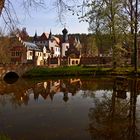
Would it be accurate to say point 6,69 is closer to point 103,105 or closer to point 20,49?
point 20,49

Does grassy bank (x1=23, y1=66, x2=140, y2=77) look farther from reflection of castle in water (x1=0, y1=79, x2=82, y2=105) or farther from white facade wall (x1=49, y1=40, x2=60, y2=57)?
white facade wall (x1=49, y1=40, x2=60, y2=57)

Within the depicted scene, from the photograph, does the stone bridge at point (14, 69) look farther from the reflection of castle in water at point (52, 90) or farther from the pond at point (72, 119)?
the pond at point (72, 119)

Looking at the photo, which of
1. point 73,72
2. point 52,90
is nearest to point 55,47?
point 73,72

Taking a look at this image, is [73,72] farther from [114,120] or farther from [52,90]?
[114,120]

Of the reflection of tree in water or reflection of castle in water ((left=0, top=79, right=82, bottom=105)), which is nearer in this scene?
the reflection of tree in water

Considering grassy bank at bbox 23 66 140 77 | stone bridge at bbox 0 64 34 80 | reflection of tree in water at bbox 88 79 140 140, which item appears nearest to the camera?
reflection of tree in water at bbox 88 79 140 140

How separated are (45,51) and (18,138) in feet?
263

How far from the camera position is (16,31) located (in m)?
10.3

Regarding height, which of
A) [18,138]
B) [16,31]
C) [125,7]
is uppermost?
[125,7]

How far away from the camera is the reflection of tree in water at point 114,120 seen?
1290cm

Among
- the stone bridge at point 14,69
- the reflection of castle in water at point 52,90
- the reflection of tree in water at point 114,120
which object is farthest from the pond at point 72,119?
the stone bridge at point 14,69

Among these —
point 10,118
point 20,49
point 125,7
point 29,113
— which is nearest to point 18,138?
point 10,118

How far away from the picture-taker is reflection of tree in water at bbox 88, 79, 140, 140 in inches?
508

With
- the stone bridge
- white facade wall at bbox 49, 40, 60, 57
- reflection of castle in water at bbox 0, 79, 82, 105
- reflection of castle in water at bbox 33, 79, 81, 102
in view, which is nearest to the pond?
reflection of castle in water at bbox 0, 79, 82, 105
